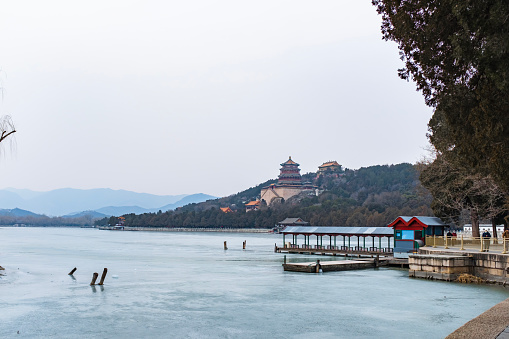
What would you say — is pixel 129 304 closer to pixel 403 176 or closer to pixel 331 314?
pixel 331 314

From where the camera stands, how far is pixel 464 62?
15.0 m

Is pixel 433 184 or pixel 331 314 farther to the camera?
pixel 433 184

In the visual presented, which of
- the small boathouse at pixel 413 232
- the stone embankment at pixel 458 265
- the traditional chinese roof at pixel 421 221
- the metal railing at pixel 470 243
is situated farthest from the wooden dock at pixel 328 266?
the stone embankment at pixel 458 265

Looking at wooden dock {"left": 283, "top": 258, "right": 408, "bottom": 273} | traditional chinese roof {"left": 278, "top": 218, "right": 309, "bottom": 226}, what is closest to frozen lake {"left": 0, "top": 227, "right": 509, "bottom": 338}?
wooden dock {"left": 283, "top": 258, "right": 408, "bottom": 273}

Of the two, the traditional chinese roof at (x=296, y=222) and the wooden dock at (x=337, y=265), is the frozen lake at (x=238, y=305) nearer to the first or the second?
the wooden dock at (x=337, y=265)

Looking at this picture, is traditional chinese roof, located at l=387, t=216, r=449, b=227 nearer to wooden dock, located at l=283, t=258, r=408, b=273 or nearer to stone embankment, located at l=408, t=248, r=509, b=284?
wooden dock, located at l=283, t=258, r=408, b=273

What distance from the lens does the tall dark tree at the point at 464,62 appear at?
13.6 m

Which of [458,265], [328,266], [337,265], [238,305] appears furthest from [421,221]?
[238,305]

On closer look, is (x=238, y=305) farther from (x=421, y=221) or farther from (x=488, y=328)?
(x=421, y=221)

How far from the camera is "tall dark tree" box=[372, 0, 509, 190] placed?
536 inches

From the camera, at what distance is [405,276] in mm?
34875

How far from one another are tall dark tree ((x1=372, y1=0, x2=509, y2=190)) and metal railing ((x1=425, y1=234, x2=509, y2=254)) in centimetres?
1461

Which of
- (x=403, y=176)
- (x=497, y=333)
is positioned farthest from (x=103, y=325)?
(x=403, y=176)

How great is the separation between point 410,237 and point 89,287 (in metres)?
26.3
